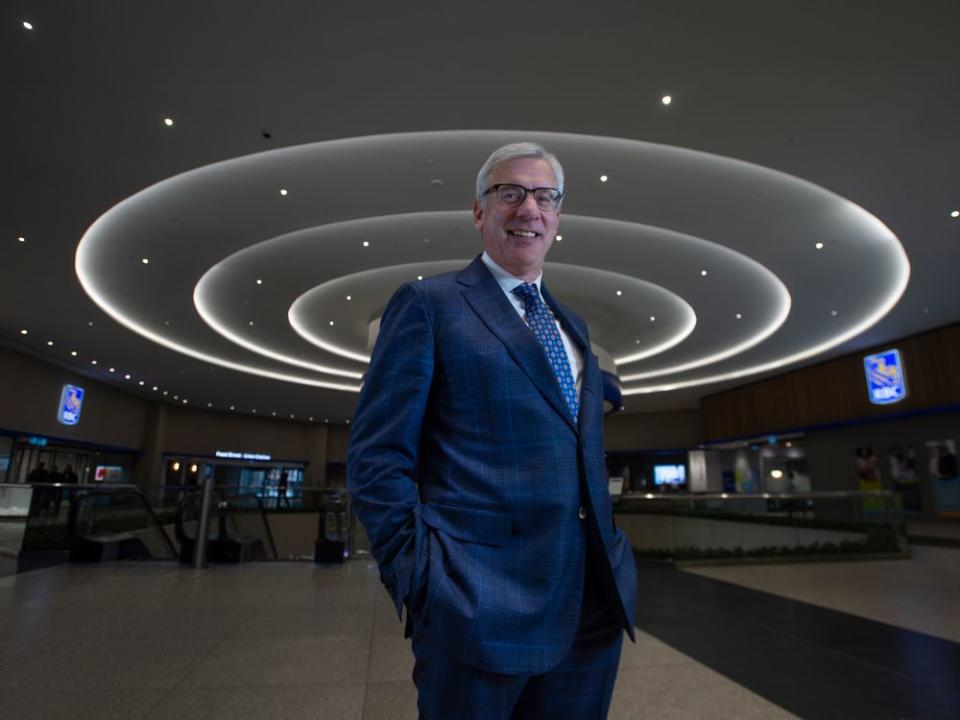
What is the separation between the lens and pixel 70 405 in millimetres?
19016

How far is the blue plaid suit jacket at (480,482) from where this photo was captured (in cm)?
93

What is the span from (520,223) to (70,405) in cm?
2277

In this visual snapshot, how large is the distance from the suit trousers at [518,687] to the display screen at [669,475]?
29.4 metres

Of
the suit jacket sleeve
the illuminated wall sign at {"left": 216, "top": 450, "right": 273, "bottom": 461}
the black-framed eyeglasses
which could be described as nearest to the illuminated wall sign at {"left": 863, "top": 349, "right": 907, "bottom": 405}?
the black-framed eyeglasses

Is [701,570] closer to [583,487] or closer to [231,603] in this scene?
[231,603]

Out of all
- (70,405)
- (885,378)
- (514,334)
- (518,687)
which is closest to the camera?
(518,687)

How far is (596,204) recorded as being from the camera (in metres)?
8.62

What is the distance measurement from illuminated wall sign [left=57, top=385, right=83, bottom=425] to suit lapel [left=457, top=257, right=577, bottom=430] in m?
22.2

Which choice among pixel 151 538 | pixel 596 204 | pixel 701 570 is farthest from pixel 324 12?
pixel 701 570

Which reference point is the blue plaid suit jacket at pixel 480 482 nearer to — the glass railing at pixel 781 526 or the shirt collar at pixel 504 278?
the shirt collar at pixel 504 278

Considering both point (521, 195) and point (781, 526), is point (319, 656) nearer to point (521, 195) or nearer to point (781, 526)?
point (521, 195)

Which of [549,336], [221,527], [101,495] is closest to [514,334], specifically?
[549,336]

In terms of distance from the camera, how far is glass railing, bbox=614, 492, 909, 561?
7.58 meters

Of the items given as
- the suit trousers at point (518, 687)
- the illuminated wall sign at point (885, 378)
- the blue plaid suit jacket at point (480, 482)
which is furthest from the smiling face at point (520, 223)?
the illuminated wall sign at point (885, 378)
